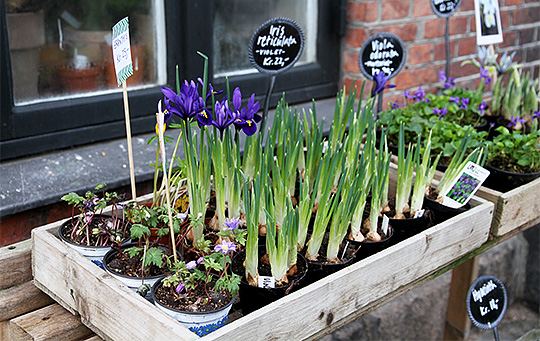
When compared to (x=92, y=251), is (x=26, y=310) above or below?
below

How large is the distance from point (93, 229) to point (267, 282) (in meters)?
0.39

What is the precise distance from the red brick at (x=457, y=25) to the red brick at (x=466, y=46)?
0.15 ft

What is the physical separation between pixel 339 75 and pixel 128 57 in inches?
59.2

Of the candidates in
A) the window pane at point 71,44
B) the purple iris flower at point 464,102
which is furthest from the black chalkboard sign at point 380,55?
the window pane at point 71,44

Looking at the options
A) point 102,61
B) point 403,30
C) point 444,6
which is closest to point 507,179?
point 444,6

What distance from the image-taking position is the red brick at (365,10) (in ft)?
7.70

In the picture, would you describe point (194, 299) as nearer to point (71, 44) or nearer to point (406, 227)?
point (406, 227)

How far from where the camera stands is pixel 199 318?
105cm

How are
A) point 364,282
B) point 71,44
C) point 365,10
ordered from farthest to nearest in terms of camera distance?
point 365,10
point 71,44
point 364,282

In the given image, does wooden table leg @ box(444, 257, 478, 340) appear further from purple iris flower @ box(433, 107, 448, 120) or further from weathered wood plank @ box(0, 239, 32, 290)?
weathered wood plank @ box(0, 239, 32, 290)

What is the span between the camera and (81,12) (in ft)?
6.03

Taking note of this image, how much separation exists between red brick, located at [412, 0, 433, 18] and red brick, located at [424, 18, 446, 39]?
0.05 meters

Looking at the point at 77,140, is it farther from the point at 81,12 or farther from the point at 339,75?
the point at 339,75

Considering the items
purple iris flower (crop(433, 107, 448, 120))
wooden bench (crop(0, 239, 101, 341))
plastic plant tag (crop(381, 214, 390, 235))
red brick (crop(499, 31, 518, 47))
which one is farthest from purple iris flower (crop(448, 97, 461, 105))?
wooden bench (crop(0, 239, 101, 341))
